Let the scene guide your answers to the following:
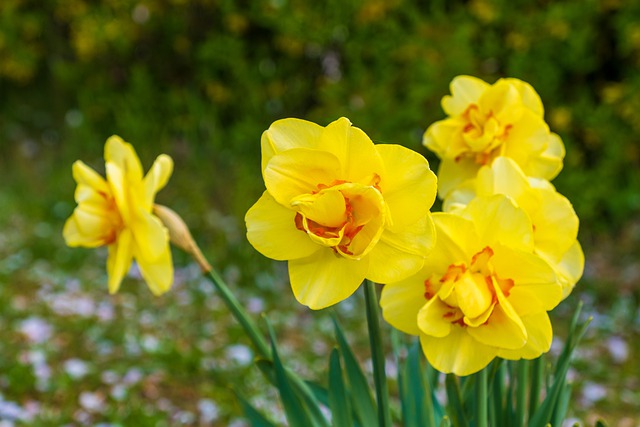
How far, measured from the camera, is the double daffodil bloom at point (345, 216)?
3.21 ft

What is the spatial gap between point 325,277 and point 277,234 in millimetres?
79

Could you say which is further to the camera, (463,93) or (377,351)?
(463,93)

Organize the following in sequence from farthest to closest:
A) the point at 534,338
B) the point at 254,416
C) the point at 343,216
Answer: the point at 254,416
the point at 534,338
the point at 343,216

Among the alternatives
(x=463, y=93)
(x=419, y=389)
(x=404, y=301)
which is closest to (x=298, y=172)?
(x=404, y=301)

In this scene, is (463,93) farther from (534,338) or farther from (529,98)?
(534,338)

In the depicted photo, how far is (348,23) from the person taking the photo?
4.30 metres

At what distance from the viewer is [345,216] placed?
3.17ft

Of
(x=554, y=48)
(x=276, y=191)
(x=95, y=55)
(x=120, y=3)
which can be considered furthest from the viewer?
(x=95, y=55)

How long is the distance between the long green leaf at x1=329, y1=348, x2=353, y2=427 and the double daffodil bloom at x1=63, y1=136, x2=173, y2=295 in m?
0.31

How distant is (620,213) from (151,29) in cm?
291

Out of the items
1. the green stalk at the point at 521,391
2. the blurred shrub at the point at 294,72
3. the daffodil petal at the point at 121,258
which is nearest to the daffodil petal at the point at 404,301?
the green stalk at the point at 521,391

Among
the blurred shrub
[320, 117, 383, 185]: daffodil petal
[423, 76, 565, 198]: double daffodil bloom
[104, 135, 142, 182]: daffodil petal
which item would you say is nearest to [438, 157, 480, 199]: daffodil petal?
[423, 76, 565, 198]: double daffodil bloom

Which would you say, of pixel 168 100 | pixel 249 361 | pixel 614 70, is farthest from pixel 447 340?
pixel 168 100

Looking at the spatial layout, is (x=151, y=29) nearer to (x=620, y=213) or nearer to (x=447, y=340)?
(x=620, y=213)
